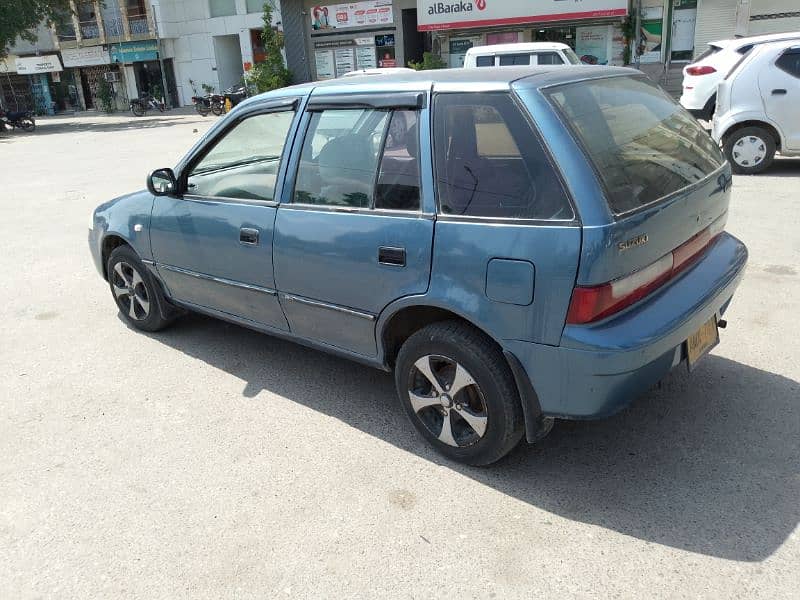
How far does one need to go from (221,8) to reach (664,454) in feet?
121

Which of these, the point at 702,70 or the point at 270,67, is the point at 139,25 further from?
the point at 702,70

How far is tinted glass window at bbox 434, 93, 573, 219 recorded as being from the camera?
104 inches

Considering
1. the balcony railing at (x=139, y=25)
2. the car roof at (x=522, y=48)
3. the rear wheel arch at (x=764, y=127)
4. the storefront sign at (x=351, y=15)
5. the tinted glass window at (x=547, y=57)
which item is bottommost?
the rear wheel arch at (x=764, y=127)

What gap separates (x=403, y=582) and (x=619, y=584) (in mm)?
794

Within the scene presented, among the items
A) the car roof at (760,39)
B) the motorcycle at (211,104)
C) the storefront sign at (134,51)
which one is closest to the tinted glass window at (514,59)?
the car roof at (760,39)

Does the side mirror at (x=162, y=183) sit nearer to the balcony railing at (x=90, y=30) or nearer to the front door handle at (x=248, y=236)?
the front door handle at (x=248, y=236)

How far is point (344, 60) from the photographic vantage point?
2952cm

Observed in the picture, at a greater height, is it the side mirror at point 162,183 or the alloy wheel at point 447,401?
the side mirror at point 162,183

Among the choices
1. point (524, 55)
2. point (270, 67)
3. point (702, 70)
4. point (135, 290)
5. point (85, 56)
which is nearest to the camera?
point (135, 290)

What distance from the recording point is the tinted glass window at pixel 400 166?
9.88 feet

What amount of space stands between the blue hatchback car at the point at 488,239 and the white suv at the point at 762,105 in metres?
6.32

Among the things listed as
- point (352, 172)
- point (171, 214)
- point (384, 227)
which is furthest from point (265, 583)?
point (171, 214)

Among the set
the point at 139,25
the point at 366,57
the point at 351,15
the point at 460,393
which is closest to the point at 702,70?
the point at 460,393

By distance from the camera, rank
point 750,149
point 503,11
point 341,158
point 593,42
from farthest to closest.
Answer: point 503,11
point 593,42
point 750,149
point 341,158
